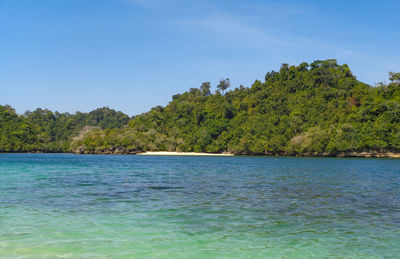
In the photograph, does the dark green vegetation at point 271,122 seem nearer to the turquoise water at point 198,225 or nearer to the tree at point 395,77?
the tree at point 395,77

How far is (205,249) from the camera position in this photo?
9.54 m

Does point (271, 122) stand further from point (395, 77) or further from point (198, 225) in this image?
point (198, 225)

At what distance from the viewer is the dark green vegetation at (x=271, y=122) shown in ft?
339

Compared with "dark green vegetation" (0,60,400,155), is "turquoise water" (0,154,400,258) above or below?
below

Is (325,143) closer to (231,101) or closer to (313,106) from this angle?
(313,106)

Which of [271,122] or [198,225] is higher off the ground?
[271,122]

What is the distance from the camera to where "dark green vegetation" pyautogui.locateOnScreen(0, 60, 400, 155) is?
339 feet

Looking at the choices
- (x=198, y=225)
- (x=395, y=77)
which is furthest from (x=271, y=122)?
(x=198, y=225)

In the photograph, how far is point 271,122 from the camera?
13062cm

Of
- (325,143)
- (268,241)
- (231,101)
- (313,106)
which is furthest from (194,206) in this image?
(231,101)

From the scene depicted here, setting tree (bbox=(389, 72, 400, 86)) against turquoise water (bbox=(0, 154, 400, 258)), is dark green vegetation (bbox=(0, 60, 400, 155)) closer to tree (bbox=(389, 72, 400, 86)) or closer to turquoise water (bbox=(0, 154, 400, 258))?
tree (bbox=(389, 72, 400, 86))

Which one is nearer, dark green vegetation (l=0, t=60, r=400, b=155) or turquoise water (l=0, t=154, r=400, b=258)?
turquoise water (l=0, t=154, r=400, b=258)

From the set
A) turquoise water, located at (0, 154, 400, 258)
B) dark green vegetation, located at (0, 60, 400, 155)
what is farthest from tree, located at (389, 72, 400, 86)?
turquoise water, located at (0, 154, 400, 258)

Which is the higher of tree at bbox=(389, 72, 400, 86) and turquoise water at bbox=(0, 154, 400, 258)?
tree at bbox=(389, 72, 400, 86)
